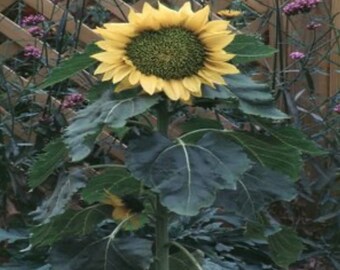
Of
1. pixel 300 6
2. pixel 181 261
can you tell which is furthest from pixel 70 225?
pixel 300 6

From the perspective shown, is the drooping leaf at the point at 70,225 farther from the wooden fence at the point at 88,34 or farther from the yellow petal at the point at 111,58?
the wooden fence at the point at 88,34

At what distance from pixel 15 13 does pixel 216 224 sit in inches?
73.5

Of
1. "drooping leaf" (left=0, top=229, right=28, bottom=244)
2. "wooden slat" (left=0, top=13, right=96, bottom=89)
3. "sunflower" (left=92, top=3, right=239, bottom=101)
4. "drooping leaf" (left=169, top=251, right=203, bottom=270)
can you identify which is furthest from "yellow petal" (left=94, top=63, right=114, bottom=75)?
"wooden slat" (left=0, top=13, right=96, bottom=89)

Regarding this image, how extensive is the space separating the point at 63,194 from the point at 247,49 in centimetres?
40

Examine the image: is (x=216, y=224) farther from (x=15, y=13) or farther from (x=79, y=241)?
(x=15, y=13)

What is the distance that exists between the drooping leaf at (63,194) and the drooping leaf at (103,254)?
0.21 feet

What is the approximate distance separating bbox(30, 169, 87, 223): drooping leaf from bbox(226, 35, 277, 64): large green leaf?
1.08 feet

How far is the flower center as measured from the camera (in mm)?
1354

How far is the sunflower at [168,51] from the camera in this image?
1.35 meters

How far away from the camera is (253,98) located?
56.4 inches

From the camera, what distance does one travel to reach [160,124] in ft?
4.81

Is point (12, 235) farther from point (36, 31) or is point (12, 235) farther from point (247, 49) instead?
point (36, 31)

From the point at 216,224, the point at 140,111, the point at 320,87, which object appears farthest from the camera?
the point at 320,87

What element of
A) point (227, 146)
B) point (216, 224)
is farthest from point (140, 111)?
point (216, 224)
